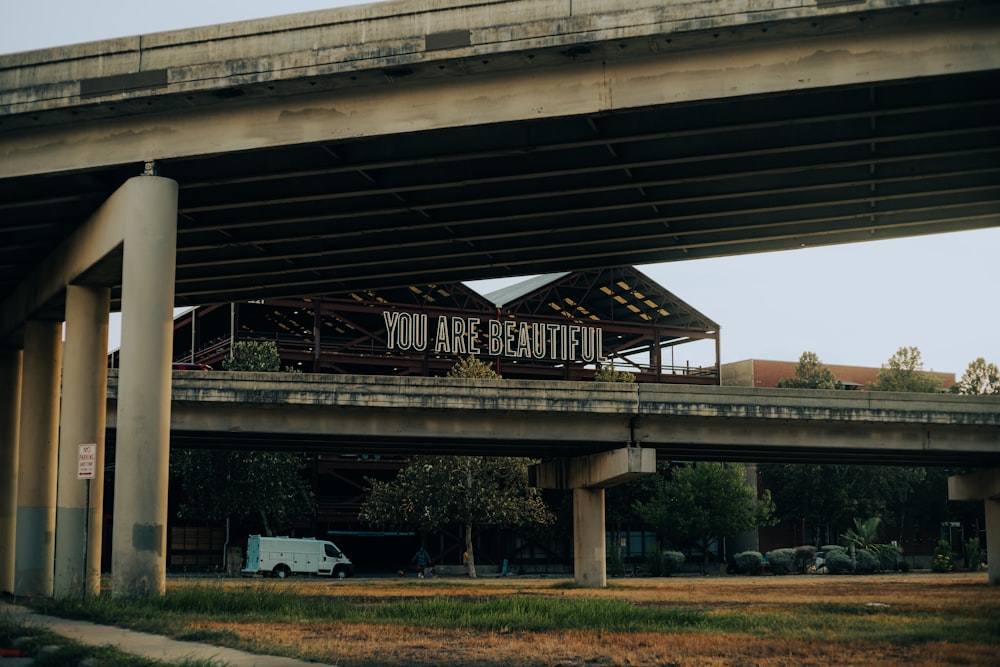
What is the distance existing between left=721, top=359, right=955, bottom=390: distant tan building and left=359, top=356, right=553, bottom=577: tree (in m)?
34.6

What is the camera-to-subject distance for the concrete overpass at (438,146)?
1920 centimetres

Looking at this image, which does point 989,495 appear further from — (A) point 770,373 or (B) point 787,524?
(A) point 770,373

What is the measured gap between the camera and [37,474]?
2894 cm

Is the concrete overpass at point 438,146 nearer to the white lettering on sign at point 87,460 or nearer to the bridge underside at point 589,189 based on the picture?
the bridge underside at point 589,189

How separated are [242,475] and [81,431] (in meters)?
36.6

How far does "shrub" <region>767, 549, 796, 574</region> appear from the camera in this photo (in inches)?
2867

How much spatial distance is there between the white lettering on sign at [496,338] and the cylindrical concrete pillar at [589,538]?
26.1 metres

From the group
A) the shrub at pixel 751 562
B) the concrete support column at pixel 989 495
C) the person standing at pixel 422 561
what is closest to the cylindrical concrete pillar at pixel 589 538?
the concrete support column at pixel 989 495

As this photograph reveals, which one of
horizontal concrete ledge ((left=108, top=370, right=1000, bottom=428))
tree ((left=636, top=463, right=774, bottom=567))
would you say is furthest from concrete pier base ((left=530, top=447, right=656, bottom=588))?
tree ((left=636, top=463, right=774, bottom=567))

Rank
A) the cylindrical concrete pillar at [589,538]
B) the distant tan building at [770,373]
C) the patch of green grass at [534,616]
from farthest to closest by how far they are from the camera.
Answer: the distant tan building at [770,373] < the cylindrical concrete pillar at [589,538] < the patch of green grass at [534,616]

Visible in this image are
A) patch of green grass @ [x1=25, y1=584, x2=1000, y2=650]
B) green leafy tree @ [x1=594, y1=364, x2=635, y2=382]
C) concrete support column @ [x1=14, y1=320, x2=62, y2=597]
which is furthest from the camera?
green leafy tree @ [x1=594, y1=364, x2=635, y2=382]

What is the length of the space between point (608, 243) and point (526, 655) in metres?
17.6

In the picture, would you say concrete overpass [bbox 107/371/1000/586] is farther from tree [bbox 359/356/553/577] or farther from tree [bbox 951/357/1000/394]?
tree [bbox 951/357/1000/394]

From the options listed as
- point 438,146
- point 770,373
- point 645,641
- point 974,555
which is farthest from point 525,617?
point 770,373
